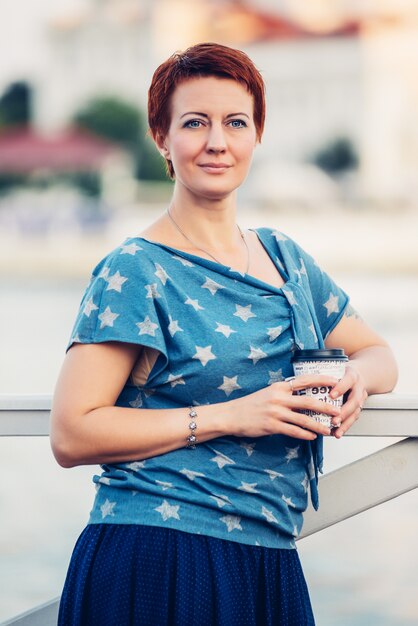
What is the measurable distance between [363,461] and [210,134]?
60cm

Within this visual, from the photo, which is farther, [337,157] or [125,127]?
[337,157]

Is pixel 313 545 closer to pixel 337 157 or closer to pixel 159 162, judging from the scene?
pixel 159 162

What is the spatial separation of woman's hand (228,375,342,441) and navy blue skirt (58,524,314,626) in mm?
172

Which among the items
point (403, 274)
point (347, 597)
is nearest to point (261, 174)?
point (403, 274)

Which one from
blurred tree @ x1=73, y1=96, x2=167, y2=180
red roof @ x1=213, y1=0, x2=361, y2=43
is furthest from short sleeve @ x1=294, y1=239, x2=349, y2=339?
red roof @ x1=213, y1=0, x2=361, y2=43

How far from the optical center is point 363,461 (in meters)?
1.91

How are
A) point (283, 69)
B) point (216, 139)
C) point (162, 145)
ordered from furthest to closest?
point (283, 69) < point (162, 145) < point (216, 139)

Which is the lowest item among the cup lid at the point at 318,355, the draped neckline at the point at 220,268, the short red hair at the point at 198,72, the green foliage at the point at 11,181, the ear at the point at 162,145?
the green foliage at the point at 11,181

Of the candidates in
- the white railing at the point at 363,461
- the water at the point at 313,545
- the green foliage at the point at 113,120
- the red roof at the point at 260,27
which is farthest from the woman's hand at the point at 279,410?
the red roof at the point at 260,27

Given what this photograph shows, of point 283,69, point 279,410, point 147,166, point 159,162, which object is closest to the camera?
point 279,410

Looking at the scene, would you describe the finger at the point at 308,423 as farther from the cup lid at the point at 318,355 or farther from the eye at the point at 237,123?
the eye at the point at 237,123

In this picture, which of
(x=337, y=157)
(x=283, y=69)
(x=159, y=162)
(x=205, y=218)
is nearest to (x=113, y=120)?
(x=159, y=162)

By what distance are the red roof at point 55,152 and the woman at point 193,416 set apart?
1492 inches

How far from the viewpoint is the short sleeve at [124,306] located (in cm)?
161
